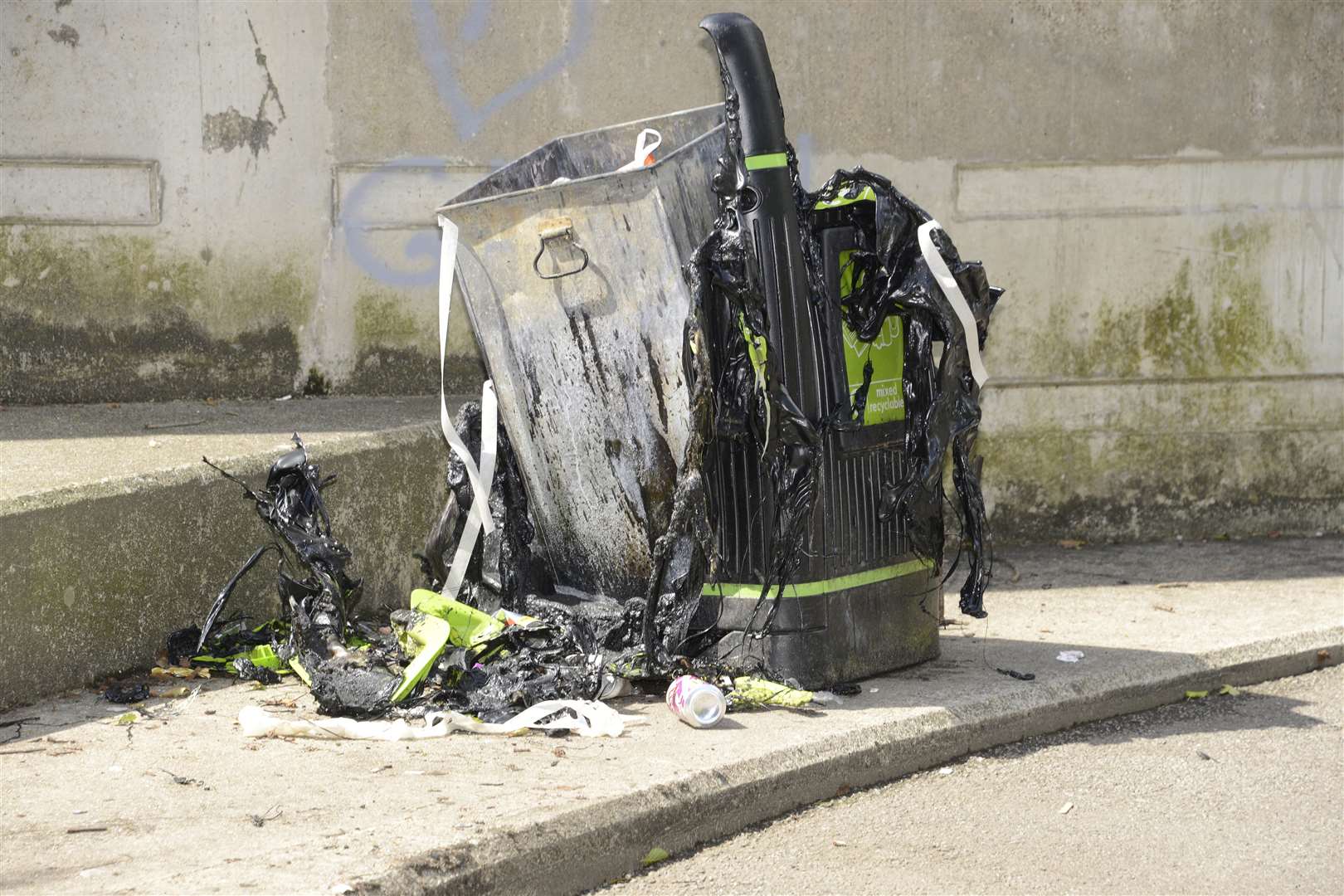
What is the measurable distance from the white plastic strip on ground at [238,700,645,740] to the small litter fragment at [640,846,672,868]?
53 cm

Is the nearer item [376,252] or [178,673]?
[178,673]

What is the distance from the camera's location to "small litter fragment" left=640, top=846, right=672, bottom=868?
3.54 m

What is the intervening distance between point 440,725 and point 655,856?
804 mm

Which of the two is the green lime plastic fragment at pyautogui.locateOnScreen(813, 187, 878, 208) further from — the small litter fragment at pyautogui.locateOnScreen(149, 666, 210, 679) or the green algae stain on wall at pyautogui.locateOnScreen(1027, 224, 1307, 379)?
the green algae stain on wall at pyautogui.locateOnScreen(1027, 224, 1307, 379)

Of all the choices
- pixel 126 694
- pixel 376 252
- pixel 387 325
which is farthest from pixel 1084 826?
pixel 376 252

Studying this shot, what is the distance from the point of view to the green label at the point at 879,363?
14.3 feet

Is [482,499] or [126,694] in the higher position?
[482,499]

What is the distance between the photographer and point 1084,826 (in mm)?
3818

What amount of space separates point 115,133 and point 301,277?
0.89 m

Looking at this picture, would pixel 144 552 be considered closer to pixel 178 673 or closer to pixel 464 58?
pixel 178 673

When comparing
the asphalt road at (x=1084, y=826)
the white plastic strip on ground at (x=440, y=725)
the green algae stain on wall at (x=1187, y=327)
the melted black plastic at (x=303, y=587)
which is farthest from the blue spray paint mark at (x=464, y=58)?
the asphalt road at (x=1084, y=826)

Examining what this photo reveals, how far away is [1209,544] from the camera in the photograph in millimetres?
7039

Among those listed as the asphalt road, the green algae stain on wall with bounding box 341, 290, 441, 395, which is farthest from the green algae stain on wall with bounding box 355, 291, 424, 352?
the asphalt road

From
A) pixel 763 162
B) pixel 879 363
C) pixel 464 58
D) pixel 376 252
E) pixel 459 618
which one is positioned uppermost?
pixel 464 58
